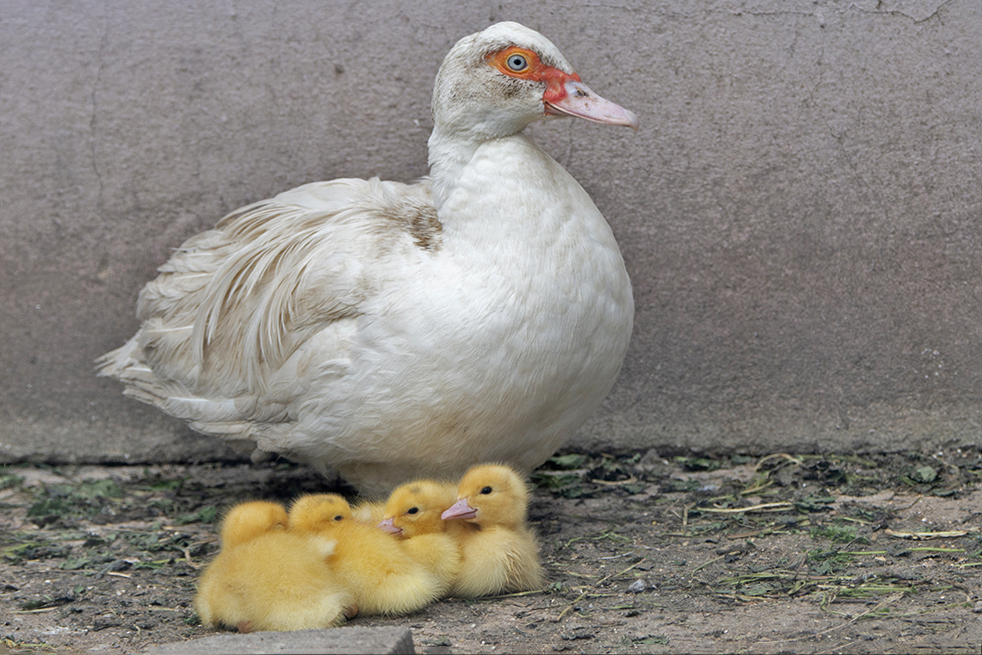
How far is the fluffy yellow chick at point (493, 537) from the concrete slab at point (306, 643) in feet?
2.14

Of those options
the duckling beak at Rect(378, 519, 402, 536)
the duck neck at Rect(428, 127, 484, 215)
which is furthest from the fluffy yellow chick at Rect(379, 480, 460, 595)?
the duck neck at Rect(428, 127, 484, 215)

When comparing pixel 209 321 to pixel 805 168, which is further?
pixel 805 168

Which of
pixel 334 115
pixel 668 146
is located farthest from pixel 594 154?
pixel 334 115

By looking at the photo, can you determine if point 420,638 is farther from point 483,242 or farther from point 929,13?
point 929,13

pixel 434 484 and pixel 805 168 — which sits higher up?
pixel 805 168

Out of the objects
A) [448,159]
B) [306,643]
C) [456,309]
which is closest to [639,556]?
[456,309]

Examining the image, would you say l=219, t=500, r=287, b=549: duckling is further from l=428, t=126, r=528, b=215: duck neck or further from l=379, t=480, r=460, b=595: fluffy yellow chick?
l=428, t=126, r=528, b=215: duck neck

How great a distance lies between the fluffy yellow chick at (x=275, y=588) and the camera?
3104mm

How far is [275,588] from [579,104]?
1.97 meters

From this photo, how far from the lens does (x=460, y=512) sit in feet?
11.5

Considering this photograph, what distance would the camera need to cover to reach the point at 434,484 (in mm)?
3592

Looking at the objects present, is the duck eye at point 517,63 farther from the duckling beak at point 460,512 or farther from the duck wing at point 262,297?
the duckling beak at point 460,512

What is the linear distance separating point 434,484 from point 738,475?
1760mm

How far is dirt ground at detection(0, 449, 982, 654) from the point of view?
10.2ft
